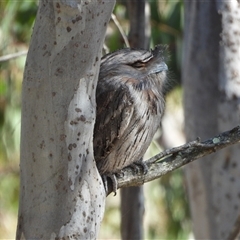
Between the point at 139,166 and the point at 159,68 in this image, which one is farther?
the point at 159,68

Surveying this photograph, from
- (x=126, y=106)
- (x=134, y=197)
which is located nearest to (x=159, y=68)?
(x=126, y=106)

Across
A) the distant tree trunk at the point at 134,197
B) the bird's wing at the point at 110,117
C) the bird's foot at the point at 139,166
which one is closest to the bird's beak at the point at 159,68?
the bird's wing at the point at 110,117

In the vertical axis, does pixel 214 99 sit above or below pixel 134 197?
above

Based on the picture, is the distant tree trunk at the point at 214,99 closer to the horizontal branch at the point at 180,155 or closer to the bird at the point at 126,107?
the bird at the point at 126,107

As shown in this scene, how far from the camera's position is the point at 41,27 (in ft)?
6.57

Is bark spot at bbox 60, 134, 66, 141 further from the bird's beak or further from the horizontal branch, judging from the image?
the bird's beak

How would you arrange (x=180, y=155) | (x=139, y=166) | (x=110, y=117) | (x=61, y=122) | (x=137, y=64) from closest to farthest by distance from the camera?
(x=61, y=122), (x=180, y=155), (x=139, y=166), (x=110, y=117), (x=137, y=64)

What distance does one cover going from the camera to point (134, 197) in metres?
3.66

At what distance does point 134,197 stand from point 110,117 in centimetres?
92

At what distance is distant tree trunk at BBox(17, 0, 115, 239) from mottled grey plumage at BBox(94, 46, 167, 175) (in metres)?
0.69

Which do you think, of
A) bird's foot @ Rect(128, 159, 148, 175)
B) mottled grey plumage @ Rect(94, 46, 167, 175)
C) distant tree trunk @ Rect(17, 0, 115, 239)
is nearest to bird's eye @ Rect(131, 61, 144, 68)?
mottled grey plumage @ Rect(94, 46, 167, 175)

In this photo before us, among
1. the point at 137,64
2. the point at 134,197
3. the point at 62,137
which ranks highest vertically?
the point at 137,64

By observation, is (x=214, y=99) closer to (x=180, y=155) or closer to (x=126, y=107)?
(x=126, y=107)

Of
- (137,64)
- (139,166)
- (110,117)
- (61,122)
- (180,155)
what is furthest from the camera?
(137,64)
